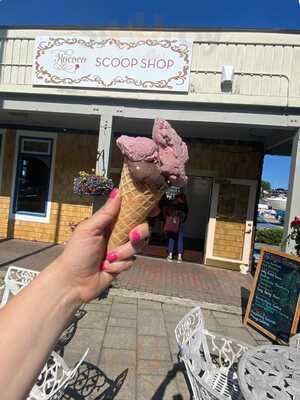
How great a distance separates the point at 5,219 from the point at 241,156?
656 cm

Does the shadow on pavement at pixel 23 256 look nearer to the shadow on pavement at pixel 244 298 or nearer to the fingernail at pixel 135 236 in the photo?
the shadow on pavement at pixel 244 298

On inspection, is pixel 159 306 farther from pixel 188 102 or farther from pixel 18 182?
pixel 18 182

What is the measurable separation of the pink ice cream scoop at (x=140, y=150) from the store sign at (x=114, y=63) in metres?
5.44

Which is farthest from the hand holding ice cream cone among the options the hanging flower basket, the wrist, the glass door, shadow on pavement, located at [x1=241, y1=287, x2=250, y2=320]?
the glass door

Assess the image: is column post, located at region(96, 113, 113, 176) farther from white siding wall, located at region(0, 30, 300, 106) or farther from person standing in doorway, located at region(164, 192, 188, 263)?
person standing in doorway, located at region(164, 192, 188, 263)

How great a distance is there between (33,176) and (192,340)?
8.42 meters

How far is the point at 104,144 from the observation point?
675 centimetres

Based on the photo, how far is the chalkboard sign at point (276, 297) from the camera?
4617mm

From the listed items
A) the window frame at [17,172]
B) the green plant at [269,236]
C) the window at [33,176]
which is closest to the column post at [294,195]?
the window frame at [17,172]

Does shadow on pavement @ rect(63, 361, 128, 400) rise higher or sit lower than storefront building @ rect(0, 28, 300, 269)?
lower

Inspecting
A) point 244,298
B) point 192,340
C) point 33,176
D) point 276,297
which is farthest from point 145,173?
point 33,176

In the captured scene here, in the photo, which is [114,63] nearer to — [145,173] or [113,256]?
[145,173]

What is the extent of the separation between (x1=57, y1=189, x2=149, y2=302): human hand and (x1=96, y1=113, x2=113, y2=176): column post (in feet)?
17.4

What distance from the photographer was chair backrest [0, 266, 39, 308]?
A: 311cm
